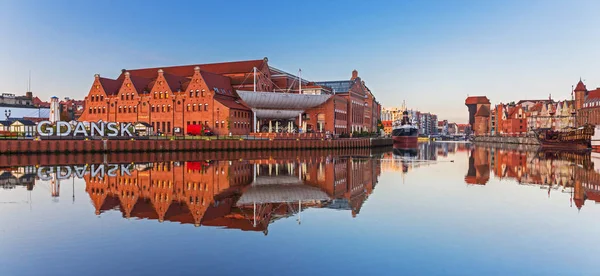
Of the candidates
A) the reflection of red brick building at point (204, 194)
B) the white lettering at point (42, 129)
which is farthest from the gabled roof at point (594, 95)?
the white lettering at point (42, 129)

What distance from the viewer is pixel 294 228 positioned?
15836mm

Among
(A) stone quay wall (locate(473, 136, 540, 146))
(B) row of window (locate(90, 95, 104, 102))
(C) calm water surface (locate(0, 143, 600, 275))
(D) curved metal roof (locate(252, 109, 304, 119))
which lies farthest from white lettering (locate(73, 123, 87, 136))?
(A) stone quay wall (locate(473, 136, 540, 146))

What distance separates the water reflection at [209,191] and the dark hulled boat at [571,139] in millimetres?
80204

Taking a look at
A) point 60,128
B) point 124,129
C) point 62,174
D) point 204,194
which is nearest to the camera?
point 204,194

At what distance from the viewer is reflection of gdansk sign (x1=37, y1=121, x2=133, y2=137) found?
5619 cm

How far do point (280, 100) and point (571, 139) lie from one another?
68546 mm

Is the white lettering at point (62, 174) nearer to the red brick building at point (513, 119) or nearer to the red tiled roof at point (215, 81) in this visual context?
the red tiled roof at point (215, 81)

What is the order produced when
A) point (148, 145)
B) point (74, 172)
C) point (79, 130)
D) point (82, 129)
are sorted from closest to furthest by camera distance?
point (74, 172), point (79, 130), point (82, 129), point (148, 145)

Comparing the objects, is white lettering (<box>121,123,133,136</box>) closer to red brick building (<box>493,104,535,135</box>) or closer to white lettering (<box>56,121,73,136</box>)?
white lettering (<box>56,121,73,136</box>)

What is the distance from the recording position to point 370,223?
55.0 feet

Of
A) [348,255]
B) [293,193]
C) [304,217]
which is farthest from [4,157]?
[348,255]

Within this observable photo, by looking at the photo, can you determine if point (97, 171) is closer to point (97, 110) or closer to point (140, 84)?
point (140, 84)

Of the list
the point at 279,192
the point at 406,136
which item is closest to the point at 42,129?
the point at 279,192

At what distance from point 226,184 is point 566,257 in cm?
2031
